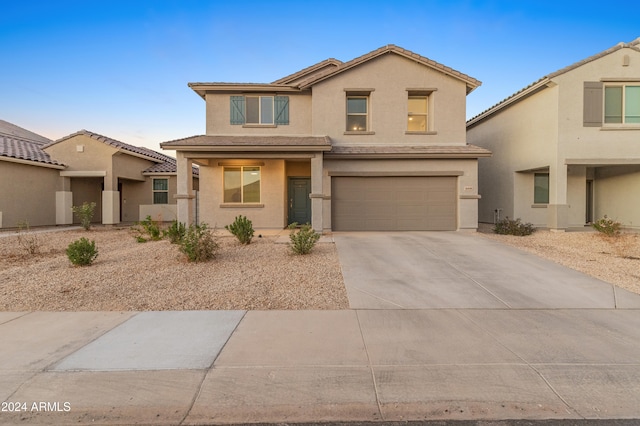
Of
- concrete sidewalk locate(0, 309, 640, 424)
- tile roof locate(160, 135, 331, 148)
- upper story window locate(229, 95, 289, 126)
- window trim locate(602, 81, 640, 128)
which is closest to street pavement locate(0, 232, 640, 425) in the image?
concrete sidewalk locate(0, 309, 640, 424)

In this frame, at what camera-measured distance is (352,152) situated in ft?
41.7

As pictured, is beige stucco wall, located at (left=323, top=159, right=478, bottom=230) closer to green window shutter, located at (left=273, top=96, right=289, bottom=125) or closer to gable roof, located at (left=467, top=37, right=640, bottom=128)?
green window shutter, located at (left=273, top=96, right=289, bottom=125)

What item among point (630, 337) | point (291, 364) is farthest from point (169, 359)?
point (630, 337)

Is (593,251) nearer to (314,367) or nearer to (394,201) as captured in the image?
(394,201)

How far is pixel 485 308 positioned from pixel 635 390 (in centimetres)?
218

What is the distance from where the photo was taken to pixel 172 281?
6.62 metres

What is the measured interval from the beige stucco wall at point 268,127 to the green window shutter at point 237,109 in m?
0.19

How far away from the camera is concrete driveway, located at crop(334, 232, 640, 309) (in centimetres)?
552

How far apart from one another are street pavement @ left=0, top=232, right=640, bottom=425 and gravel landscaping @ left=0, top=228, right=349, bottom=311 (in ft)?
1.40

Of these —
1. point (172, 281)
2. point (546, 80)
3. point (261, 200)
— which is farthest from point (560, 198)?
point (172, 281)

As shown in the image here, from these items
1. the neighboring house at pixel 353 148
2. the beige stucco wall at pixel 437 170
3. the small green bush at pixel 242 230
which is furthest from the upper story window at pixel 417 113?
the small green bush at pixel 242 230

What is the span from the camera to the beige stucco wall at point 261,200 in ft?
46.0

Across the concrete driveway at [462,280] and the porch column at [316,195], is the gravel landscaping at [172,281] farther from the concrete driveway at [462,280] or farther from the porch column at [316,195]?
the porch column at [316,195]

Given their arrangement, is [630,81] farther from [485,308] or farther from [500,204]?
[485,308]
